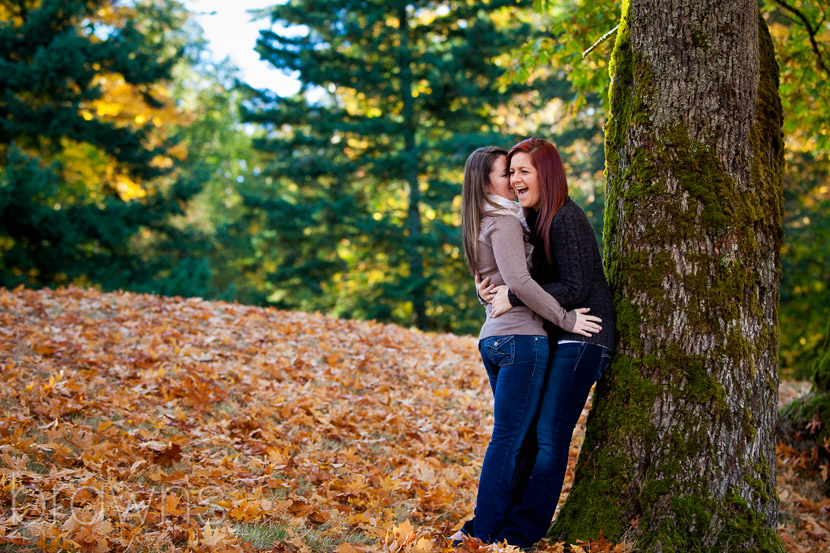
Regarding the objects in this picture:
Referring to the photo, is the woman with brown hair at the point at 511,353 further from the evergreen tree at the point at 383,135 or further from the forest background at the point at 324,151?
the evergreen tree at the point at 383,135

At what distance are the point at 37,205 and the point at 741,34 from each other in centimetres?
1243

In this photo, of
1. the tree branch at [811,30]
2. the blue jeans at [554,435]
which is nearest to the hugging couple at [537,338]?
the blue jeans at [554,435]

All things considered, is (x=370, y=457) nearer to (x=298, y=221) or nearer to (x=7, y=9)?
(x=298, y=221)

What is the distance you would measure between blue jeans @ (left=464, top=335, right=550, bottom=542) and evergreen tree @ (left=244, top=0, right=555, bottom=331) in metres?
12.9

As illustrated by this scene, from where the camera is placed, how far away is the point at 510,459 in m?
3.25

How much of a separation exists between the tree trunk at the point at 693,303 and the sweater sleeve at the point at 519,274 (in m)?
0.38

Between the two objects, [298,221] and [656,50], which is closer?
[656,50]

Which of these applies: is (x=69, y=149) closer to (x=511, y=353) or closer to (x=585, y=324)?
(x=511, y=353)

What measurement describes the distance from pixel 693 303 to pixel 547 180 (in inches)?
38.8

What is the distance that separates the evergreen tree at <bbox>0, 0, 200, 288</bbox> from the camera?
39.4ft

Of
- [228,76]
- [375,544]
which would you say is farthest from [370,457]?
[228,76]

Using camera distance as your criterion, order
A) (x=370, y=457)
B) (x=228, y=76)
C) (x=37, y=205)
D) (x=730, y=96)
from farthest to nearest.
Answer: (x=228, y=76) < (x=37, y=205) < (x=370, y=457) < (x=730, y=96)

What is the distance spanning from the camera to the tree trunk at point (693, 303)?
3.02 m

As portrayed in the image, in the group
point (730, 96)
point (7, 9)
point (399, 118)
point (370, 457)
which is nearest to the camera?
point (730, 96)
